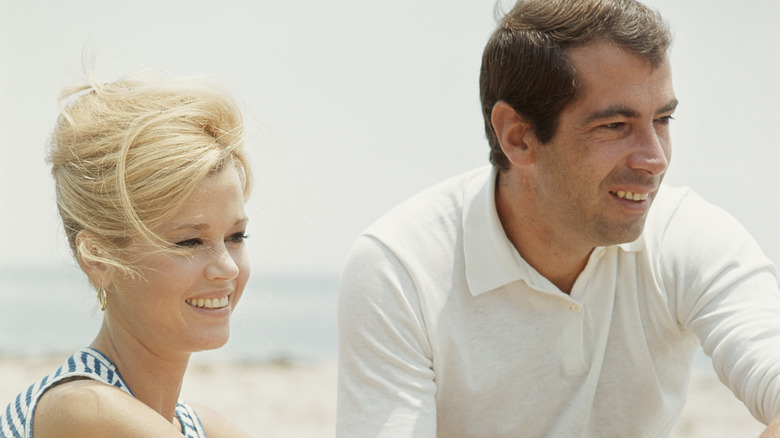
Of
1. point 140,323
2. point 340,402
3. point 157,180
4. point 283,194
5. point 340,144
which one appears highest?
point 157,180

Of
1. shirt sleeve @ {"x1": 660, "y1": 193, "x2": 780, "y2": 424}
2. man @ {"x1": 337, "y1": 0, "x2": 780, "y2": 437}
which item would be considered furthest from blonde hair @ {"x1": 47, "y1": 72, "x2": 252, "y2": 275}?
shirt sleeve @ {"x1": 660, "y1": 193, "x2": 780, "y2": 424}

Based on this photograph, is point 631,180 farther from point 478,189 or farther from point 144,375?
point 144,375

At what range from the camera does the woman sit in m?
2.06

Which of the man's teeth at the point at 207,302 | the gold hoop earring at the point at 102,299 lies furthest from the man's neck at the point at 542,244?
the gold hoop earring at the point at 102,299

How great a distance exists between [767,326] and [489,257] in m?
0.79

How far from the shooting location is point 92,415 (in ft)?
6.33

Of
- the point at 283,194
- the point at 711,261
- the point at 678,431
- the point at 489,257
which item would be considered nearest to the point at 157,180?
the point at 283,194

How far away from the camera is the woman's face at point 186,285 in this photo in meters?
2.08

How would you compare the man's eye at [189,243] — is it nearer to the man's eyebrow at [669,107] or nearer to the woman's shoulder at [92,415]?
the woman's shoulder at [92,415]

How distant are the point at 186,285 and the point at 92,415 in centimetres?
35

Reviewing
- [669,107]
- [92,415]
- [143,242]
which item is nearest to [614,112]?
[669,107]

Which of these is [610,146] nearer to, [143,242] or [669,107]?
[669,107]

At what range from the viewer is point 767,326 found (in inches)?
93.6

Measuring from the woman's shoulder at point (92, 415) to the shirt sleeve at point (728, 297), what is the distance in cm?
147
